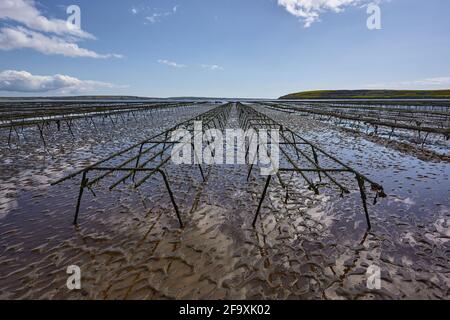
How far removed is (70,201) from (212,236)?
5337 millimetres

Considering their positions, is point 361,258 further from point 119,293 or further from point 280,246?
point 119,293

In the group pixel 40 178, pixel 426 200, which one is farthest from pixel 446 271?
pixel 40 178

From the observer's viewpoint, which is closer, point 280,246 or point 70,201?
point 280,246

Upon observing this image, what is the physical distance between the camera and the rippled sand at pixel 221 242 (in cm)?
480

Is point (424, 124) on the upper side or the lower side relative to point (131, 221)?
upper

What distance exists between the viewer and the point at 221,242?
629 cm

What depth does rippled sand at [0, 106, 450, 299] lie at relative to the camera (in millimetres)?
4801

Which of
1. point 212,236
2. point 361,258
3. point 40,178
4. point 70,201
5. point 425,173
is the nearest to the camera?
point 361,258

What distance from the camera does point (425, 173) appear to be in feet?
38.2
